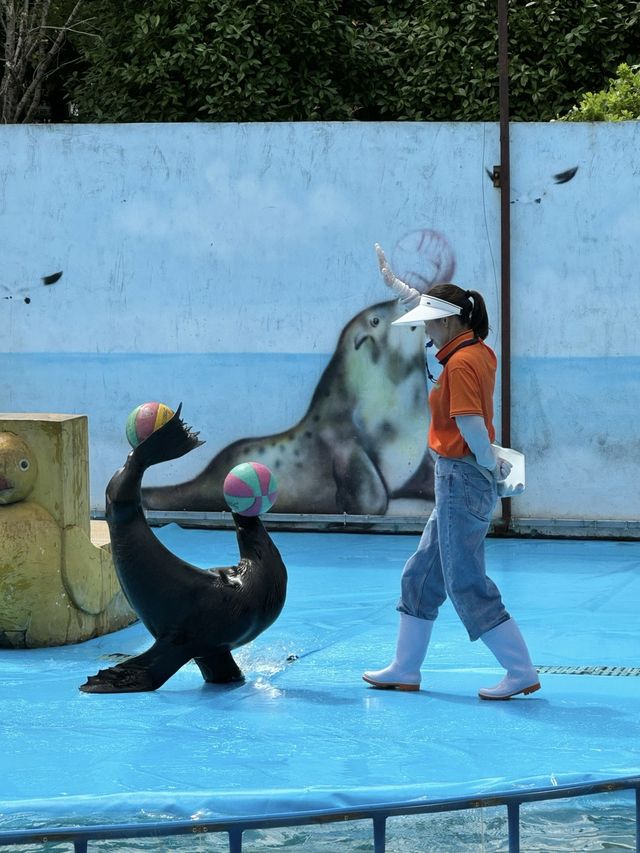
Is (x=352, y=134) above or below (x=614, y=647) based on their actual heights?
above

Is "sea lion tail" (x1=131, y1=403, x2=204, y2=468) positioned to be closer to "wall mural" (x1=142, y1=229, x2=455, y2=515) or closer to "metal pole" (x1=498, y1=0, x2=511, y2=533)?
"wall mural" (x1=142, y1=229, x2=455, y2=515)

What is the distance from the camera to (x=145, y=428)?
17.8 ft

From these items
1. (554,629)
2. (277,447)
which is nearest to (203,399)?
(277,447)

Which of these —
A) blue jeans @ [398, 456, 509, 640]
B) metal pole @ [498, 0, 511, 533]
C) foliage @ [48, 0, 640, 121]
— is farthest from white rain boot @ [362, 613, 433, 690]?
foliage @ [48, 0, 640, 121]

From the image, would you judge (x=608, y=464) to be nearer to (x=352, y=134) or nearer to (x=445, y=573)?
(x=352, y=134)

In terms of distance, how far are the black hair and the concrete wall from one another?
3.29 meters

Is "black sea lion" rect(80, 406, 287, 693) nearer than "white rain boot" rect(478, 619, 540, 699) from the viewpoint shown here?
No

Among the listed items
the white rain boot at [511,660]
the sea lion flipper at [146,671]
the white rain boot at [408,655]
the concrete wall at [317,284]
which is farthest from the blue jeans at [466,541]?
the concrete wall at [317,284]

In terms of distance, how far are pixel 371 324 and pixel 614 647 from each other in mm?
3118

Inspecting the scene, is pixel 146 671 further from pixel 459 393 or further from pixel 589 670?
pixel 589 670

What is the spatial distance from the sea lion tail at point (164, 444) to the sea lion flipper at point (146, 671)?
676mm

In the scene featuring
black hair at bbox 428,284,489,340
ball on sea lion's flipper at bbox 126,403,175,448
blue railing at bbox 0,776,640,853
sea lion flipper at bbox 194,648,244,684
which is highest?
black hair at bbox 428,284,489,340

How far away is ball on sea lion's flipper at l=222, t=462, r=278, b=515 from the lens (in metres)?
5.45

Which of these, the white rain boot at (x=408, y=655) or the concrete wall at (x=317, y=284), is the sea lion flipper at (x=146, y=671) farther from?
the concrete wall at (x=317, y=284)
